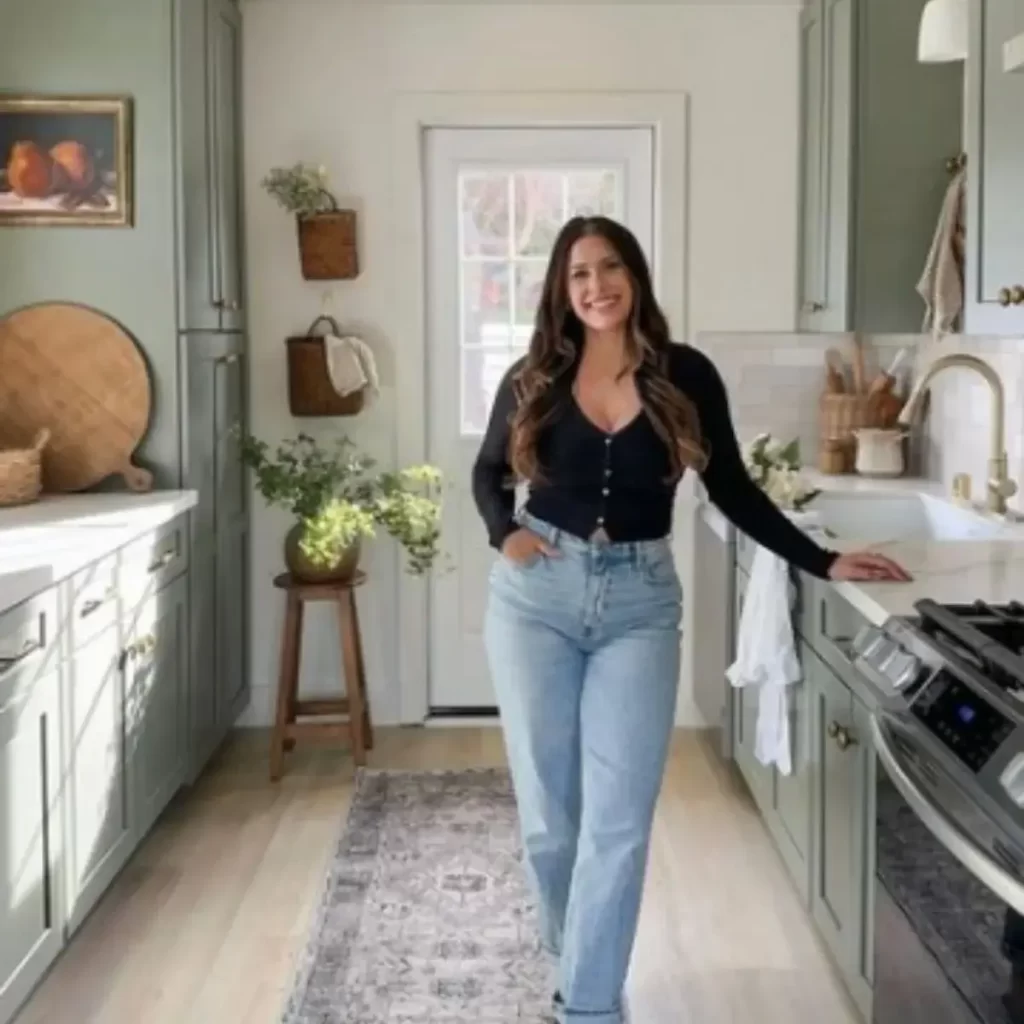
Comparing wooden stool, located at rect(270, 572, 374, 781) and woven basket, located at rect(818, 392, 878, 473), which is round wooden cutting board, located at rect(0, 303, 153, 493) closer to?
wooden stool, located at rect(270, 572, 374, 781)

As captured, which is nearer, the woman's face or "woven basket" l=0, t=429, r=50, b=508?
the woman's face

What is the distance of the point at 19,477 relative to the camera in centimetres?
370

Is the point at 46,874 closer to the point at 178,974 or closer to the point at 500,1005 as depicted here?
the point at 178,974

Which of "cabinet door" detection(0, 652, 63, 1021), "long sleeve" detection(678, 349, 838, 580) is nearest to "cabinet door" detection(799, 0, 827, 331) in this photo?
"long sleeve" detection(678, 349, 838, 580)

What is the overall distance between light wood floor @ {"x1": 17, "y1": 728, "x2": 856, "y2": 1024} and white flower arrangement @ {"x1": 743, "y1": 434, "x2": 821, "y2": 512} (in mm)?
880

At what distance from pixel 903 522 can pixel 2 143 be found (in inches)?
97.8

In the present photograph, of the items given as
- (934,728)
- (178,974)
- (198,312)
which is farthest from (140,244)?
(934,728)

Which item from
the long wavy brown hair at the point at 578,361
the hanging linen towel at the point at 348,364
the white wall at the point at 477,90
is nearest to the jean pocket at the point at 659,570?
the long wavy brown hair at the point at 578,361

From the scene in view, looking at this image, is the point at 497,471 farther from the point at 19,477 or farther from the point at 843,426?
the point at 843,426

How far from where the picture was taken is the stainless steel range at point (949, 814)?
166cm

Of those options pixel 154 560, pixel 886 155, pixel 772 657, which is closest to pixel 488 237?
pixel 886 155

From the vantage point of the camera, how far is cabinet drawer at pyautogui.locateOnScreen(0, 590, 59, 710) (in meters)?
2.62

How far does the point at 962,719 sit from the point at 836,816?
3.60ft

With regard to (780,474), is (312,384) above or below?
above
